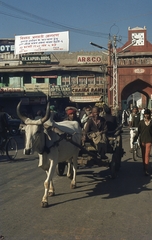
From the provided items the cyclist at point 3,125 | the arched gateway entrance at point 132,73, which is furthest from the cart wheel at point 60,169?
the arched gateway entrance at point 132,73

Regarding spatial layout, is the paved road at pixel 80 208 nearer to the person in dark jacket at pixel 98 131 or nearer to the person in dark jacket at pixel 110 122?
the person in dark jacket at pixel 98 131

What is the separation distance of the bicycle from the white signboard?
3300 cm

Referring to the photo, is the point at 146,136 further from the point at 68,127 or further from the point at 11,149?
the point at 11,149

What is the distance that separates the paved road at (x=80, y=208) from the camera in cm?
511

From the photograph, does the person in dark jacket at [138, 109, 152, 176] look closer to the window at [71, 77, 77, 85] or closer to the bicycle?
the bicycle

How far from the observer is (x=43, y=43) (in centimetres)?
4559

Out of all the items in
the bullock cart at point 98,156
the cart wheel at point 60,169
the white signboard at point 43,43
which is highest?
the white signboard at point 43,43

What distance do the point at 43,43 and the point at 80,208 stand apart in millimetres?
41060

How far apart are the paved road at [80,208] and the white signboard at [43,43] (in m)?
36.6

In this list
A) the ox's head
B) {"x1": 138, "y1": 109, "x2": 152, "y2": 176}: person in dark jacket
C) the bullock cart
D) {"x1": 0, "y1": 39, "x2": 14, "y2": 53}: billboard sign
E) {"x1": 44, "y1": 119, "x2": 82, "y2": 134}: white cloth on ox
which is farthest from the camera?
{"x1": 0, "y1": 39, "x2": 14, "y2": 53}: billboard sign

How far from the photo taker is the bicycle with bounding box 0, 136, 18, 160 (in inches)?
487

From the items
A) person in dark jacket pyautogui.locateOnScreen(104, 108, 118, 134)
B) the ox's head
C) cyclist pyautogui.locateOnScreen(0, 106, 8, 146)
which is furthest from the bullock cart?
cyclist pyautogui.locateOnScreen(0, 106, 8, 146)

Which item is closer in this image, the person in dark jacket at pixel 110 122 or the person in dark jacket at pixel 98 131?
the person in dark jacket at pixel 98 131

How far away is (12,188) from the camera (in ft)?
26.1
